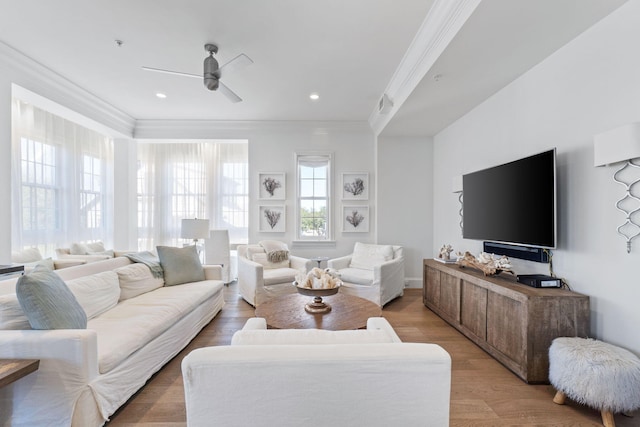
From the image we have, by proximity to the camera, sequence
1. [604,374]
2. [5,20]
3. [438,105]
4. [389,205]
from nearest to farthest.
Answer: [604,374] → [5,20] → [438,105] → [389,205]

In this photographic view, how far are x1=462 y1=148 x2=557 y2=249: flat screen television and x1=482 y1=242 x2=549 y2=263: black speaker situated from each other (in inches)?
4.5

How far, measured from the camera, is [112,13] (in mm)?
2316

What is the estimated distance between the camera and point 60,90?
3531 mm

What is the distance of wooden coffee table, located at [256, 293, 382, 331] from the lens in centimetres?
207

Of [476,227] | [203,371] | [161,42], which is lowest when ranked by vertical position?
[203,371]

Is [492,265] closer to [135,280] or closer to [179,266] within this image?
[179,266]

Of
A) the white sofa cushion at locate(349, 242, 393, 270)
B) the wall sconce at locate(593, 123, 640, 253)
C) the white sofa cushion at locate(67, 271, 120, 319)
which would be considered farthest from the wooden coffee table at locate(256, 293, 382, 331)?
the wall sconce at locate(593, 123, 640, 253)

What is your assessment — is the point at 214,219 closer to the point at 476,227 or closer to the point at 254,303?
the point at 254,303

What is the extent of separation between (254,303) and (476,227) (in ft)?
9.41

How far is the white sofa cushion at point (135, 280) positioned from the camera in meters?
2.76

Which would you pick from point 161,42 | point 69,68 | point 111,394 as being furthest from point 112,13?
point 111,394

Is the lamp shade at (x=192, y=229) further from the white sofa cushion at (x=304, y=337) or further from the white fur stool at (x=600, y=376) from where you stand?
the white fur stool at (x=600, y=376)

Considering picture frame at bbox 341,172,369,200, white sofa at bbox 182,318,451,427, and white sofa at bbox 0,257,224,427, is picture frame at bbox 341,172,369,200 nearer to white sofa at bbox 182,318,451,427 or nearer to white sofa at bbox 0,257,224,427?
white sofa at bbox 0,257,224,427

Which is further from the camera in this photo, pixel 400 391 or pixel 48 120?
pixel 48 120
